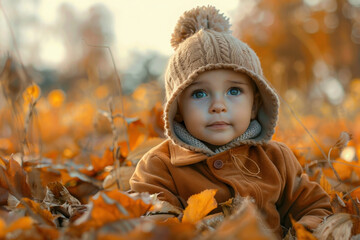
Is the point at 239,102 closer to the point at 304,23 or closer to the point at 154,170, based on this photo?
the point at 154,170

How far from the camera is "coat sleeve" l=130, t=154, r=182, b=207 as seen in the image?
1660 millimetres

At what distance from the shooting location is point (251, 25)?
11.4m

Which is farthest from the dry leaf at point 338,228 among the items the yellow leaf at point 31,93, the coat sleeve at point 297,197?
the yellow leaf at point 31,93

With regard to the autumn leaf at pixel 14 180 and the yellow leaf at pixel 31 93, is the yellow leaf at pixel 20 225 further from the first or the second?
the yellow leaf at pixel 31 93

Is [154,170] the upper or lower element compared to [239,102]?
lower

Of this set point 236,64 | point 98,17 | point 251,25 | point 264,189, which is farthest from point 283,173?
point 98,17

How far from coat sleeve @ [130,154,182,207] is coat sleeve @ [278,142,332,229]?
50 centimetres

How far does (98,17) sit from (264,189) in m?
11.3

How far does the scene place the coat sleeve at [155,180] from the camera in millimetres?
1660

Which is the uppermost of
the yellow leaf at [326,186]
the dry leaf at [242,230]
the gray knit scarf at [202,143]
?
the dry leaf at [242,230]

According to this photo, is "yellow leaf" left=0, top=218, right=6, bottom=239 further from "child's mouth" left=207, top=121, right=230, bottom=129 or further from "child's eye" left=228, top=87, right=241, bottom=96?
"child's eye" left=228, top=87, right=241, bottom=96

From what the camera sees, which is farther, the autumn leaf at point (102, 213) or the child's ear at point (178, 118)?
the child's ear at point (178, 118)

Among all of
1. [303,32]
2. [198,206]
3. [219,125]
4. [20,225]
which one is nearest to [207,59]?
[219,125]

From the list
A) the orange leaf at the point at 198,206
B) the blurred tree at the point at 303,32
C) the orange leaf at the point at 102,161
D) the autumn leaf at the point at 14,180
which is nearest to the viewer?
the orange leaf at the point at 198,206
